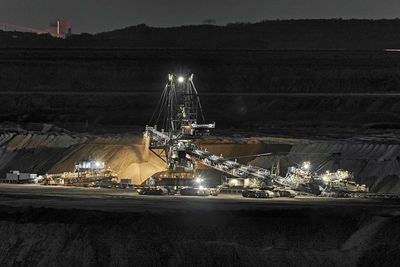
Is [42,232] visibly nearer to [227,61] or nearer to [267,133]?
[267,133]

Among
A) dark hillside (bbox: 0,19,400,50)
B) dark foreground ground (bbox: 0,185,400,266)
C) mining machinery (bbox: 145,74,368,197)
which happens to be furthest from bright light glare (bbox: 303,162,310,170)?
dark hillside (bbox: 0,19,400,50)

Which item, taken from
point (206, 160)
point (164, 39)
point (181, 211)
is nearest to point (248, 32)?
point (164, 39)

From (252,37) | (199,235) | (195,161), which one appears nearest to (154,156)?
(195,161)

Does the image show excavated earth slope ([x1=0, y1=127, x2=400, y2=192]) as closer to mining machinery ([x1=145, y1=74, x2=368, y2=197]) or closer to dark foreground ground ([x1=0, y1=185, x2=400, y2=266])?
mining machinery ([x1=145, y1=74, x2=368, y2=197])

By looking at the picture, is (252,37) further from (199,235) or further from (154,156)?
(199,235)

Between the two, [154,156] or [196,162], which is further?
[154,156]

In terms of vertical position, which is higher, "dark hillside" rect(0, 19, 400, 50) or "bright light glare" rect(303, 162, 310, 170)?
"dark hillside" rect(0, 19, 400, 50)
